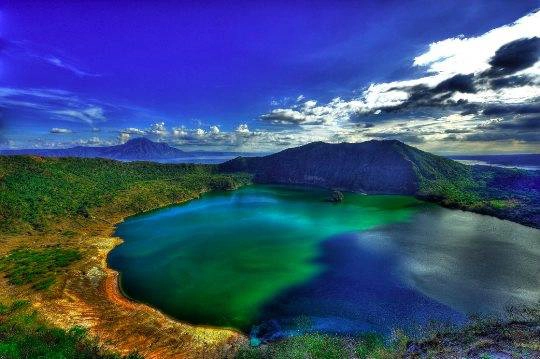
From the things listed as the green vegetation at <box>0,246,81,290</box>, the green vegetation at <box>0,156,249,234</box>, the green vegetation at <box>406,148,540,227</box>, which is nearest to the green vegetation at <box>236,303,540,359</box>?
the green vegetation at <box>0,246,81,290</box>

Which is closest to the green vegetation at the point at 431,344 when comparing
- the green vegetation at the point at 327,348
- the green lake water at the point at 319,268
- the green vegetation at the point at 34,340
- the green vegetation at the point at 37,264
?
the green vegetation at the point at 327,348

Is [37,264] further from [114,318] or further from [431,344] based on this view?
[431,344]

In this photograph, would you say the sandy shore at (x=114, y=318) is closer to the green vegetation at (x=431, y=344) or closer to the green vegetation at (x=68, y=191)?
the green vegetation at (x=431, y=344)

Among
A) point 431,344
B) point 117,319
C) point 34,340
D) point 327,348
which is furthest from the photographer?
point 117,319

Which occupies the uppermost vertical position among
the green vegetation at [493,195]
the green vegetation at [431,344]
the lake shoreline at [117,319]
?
the green vegetation at [493,195]

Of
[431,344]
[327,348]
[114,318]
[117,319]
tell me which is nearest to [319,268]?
[327,348]

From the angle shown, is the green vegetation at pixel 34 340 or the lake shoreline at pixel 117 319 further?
the lake shoreline at pixel 117 319
